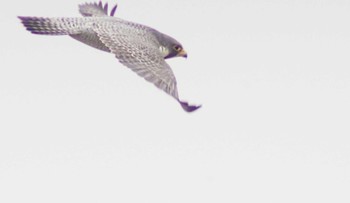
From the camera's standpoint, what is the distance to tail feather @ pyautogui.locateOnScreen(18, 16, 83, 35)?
11.0 m

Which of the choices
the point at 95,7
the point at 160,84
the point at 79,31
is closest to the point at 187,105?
the point at 160,84

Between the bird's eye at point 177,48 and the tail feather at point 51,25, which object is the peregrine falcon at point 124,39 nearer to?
the tail feather at point 51,25

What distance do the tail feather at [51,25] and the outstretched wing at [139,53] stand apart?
327mm

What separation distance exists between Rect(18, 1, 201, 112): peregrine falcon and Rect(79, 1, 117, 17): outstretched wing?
2929mm

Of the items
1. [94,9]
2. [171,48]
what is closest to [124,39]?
[171,48]

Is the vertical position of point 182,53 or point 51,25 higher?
point 51,25

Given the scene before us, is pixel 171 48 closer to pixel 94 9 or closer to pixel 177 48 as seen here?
pixel 177 48

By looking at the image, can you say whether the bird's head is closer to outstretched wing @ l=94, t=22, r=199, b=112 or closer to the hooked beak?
the hooked beak

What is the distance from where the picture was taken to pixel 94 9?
15.5 m

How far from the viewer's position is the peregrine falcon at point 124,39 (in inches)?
407

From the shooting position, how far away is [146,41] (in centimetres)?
1163

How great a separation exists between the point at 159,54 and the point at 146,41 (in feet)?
1.22

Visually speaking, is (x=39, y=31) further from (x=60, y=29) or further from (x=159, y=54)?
(x=159, y=54)

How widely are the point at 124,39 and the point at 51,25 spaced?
1.09 metres
